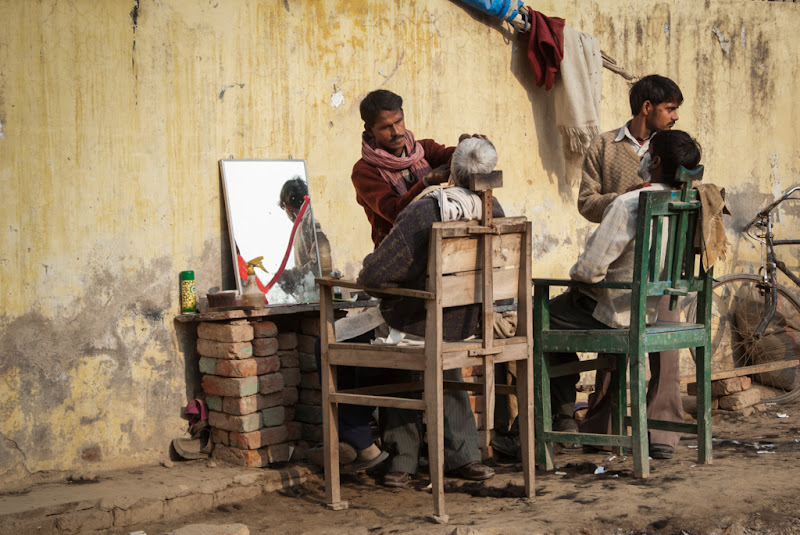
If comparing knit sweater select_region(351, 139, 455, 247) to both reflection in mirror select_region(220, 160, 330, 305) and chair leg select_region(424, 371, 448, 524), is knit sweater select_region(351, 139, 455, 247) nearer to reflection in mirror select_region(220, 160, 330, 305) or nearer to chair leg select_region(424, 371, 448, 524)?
reflection in mirror select_region(220, 160, 330, 305)

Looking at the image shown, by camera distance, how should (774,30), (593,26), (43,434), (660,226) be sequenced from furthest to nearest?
(774,30), (593,26), (43,434), (660,226)

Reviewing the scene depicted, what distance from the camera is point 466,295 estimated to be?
152 inches

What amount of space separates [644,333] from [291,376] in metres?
1.88

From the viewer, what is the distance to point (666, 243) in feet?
14.4

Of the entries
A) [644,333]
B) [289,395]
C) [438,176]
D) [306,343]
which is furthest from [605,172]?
[289,395]

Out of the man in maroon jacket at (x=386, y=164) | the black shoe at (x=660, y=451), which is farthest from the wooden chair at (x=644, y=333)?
the man in maroon jacket at (x=386, y=164)

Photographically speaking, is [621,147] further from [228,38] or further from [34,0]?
[34,0]

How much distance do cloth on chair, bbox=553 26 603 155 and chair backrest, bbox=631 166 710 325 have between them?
7.25 feet

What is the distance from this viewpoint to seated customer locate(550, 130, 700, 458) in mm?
4242

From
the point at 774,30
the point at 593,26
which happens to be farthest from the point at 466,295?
the point at 774,30

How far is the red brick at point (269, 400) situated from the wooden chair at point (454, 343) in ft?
2.40

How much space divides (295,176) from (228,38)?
0.85 m

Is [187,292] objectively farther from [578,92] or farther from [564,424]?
[578,92]

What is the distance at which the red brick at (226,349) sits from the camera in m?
4.62
